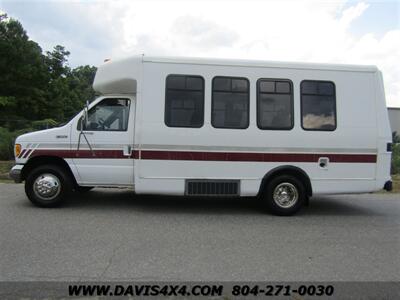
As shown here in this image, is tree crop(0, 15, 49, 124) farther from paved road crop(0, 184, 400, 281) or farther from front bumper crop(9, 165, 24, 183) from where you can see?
paved road crop(0, 184, 400, 281)

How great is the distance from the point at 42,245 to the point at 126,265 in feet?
4.55

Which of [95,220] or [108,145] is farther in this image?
[108,145]

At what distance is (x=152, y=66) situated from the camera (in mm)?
7223

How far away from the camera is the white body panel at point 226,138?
721 cm

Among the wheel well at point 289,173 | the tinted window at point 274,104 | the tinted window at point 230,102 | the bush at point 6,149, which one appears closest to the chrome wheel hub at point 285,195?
the wheel well at point 289,173

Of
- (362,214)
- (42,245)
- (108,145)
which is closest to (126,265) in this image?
(42,245)

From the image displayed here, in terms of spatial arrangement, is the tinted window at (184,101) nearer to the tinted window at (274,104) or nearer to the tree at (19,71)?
the tinted window at (274,104)

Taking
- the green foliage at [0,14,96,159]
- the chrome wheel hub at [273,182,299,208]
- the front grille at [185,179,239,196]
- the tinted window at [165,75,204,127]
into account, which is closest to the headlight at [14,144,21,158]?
the tinted window at [165,75,204,127]

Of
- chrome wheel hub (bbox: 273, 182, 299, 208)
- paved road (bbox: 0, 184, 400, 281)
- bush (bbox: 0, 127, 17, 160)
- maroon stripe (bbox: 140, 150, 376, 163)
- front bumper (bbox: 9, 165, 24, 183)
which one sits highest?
bush (bbox: 0, 127, 17, 160)

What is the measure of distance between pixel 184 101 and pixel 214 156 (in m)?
1.15

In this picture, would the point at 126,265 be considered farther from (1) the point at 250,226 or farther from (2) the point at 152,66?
(2) the point at 152,66

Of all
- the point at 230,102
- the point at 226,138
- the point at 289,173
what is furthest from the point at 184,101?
the point at 289,173

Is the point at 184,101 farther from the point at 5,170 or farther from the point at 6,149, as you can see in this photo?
the point at 6,149

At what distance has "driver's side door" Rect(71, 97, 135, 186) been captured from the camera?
732cm
